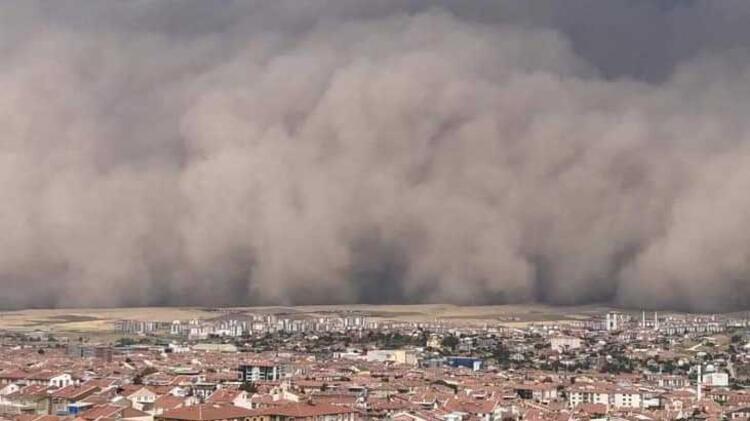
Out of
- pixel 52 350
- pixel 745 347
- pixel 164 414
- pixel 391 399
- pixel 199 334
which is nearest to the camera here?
pixel 164 414

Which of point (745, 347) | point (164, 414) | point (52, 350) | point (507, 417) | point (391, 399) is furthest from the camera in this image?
point (745, 347)

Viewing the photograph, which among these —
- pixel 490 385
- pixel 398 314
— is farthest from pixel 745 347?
pixel 490 385

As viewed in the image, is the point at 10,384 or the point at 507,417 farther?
the point at 10,384

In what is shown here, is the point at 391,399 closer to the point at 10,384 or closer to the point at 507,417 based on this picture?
the point at 507,417

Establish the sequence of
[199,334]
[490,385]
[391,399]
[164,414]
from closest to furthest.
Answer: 1. [164,414]
2. [391,399]
3. [490,385]
4. [199,334]

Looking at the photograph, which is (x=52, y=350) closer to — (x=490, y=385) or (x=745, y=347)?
(x=490, y=385)

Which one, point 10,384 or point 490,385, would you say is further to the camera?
point 490,385

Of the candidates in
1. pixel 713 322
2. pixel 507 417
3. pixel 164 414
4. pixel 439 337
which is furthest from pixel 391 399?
pixel 713 322

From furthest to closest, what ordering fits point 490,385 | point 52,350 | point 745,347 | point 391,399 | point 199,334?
point 199,334, point 745,347, point 52,350, point 490,385, point 391,399
